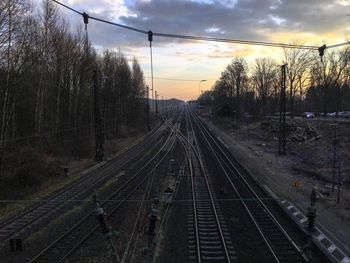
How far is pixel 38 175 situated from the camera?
31.5 metres

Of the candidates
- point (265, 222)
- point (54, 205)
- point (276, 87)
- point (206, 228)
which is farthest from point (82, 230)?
point (276, 87)

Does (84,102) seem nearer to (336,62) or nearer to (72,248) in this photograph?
(72,248)

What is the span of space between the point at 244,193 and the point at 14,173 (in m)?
15.2

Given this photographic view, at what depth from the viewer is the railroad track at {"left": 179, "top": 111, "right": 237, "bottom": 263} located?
1600 centimetres

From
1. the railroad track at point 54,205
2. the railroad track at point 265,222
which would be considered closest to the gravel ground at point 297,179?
the railroad track at point 265,222

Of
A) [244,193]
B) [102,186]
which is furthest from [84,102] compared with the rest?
[244,193]

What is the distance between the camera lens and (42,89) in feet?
141

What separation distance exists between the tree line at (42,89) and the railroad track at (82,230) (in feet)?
21.5

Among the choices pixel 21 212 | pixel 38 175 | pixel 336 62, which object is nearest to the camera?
pixel 21 212

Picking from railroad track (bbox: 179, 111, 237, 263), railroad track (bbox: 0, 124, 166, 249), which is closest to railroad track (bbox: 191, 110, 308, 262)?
railroad track (bbox: 179, 111, 237, 263)

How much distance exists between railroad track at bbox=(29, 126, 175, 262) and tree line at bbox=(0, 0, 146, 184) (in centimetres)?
656

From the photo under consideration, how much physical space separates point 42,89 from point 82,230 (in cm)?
2636

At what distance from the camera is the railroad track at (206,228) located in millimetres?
16000

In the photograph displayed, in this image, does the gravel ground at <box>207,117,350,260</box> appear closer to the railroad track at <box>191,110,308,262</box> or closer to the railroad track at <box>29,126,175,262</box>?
the railroad track at <box>191,110,308,262</box>
